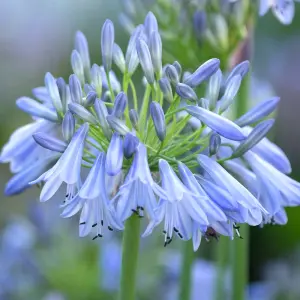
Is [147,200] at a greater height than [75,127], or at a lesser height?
lesser

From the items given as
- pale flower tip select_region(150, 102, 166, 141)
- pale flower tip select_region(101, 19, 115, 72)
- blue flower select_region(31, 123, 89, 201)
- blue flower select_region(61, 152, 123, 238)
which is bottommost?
blue flower select_region(61, 152, 123, 238)

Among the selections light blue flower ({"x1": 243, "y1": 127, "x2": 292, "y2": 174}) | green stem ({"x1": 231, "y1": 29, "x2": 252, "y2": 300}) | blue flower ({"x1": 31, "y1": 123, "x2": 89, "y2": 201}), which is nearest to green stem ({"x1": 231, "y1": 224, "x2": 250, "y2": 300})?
green stem ({"x1": 231, "y1": 29, "x2": 252, "y2": 300})

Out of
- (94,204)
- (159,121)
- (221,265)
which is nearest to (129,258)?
(94,204)

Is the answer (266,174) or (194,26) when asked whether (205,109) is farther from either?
(194,26)

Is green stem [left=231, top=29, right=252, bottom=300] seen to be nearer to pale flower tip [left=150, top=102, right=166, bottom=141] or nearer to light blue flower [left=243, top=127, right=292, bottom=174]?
light blue flower [left=243, top=127, right=292, bottom=174]

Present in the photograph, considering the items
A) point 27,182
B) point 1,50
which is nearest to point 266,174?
point 27,182

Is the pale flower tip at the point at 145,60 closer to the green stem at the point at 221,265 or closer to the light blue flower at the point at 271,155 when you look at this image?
the light blue flower at the point at 271,155
